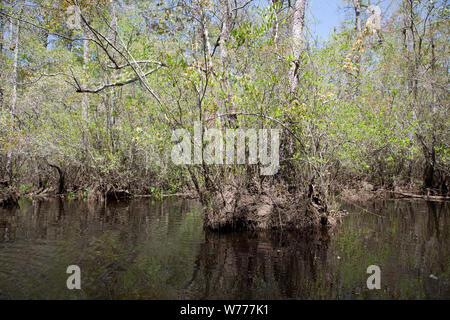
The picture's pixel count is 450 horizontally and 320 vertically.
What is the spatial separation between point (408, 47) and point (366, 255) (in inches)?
514

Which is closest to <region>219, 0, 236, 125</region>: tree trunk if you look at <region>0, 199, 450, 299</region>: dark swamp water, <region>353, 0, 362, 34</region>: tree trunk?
<region>0, 199, 450, 299</region>: dark swamp water

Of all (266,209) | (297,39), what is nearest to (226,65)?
(297,39)

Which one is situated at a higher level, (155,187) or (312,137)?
(312,137)

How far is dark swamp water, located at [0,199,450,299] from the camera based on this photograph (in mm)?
4031

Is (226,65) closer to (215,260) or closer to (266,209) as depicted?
(266,209)

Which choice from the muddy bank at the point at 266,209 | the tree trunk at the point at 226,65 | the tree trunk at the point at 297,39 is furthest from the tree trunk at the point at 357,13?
the muddy bank at the point at 266,209

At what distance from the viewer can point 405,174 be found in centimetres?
1559

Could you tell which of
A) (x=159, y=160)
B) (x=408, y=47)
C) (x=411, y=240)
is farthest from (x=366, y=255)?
(x=408, y=47)

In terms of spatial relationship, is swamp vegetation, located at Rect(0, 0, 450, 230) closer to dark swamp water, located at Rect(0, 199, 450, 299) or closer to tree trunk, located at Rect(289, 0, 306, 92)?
→ tree trunk, located at Rect(289, 0, 306, 92)

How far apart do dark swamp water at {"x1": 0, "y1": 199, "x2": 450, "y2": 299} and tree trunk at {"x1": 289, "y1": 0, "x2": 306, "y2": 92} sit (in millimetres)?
3648

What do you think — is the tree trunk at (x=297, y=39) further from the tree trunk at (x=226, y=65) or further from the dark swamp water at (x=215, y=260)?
the dark swamp water at (x=215, y=260)

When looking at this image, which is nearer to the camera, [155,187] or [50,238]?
[50,238]
